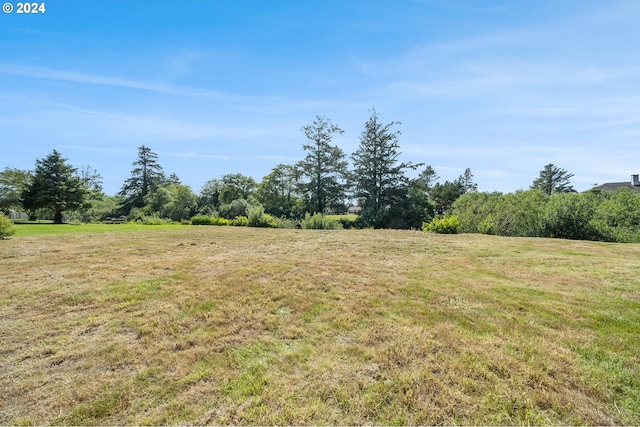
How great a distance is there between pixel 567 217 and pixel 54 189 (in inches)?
1131

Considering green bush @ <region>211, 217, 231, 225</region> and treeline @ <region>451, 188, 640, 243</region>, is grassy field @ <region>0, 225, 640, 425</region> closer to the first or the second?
treeline @ <region>451, 188, 640, 243</region>

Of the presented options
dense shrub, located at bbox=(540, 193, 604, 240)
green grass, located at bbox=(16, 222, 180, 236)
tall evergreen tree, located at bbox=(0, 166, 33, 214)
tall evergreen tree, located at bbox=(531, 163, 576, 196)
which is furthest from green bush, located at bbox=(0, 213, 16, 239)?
tall evergreen tree, located at bbox=(531, 163, 576, 196)

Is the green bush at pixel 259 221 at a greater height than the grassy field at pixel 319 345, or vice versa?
the green bush at pixel 259 221

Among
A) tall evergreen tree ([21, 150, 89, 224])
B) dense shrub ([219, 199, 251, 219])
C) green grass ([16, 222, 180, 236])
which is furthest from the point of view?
dense shrub ([219, 199, 251, 219])

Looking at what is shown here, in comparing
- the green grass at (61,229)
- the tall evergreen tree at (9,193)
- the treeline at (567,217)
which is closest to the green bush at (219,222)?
the green grass at (61,229)

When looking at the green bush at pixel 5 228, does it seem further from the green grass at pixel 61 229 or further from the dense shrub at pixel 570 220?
the dense shrub at pixel 570 220

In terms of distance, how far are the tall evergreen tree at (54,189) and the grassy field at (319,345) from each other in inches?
752

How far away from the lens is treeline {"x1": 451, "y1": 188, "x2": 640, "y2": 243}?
32.8 feet

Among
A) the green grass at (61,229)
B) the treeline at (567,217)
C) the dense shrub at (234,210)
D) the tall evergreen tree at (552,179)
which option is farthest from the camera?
the tall evergreen tree at (552,179)

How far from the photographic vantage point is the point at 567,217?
10.2m

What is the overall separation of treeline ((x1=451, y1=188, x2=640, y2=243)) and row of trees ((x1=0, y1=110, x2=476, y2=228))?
8.14 metres

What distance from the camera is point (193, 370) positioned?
2168mm

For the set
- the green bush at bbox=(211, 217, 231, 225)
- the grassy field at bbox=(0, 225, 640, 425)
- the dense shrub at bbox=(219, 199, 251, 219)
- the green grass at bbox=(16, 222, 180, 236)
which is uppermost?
the dense shrub at bbox=(219, 199, 251, 219)

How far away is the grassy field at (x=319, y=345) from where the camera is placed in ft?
5.90
